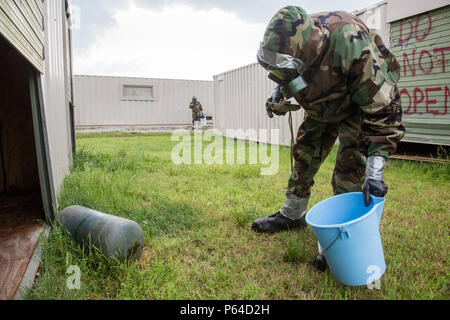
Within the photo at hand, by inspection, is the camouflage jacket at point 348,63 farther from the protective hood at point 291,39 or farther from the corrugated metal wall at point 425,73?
the corrugated metal wall at point 425,73

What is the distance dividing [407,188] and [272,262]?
2.66 m

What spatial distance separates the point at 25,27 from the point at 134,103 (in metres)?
16.5

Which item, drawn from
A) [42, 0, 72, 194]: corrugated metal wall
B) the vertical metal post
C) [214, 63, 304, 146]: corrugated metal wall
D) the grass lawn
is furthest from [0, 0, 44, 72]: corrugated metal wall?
[214, 63, 304, 146]: corrugated metal wall

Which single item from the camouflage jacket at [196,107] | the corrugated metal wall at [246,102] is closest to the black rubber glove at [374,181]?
the corrugated metal wall at [246,102]

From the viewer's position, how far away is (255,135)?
1015cm

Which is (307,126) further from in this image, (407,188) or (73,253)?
(407,188)

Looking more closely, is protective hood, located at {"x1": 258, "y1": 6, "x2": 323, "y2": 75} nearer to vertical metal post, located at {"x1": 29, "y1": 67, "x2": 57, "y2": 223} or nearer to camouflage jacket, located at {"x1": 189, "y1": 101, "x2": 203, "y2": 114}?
vertical metal post, located at {"x1": 29, "y1": 67, "x2": 57, "y2": 223}

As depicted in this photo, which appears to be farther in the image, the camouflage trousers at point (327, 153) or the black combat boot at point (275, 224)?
the black combat boot at point (275, 224)

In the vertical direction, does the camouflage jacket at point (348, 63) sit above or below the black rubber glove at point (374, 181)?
above

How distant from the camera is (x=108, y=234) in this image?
6.03 feet

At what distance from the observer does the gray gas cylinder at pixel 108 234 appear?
6.00 feet

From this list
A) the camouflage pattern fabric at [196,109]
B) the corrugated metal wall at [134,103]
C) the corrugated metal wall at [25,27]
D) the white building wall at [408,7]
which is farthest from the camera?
the camouflage pattern fabric at [196,109]

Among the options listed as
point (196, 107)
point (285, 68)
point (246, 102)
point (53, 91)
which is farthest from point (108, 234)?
point (196, 107)
